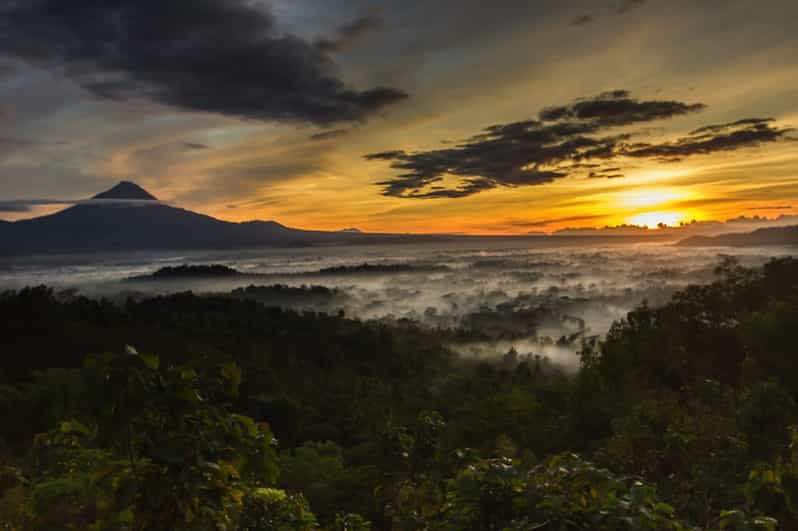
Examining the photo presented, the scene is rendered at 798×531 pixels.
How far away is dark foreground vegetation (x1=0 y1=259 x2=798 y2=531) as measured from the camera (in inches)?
113

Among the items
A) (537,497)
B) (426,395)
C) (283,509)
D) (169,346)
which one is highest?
(537,497)

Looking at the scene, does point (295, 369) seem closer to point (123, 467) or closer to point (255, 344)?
point (255, 344)

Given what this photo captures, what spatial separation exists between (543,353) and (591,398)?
15702 cm

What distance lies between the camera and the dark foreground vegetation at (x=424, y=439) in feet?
9.38

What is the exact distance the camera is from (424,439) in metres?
7.11

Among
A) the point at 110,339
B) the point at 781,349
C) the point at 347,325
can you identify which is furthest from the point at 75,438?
the point at 347,325

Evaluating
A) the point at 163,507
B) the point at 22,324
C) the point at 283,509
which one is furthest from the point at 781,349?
the point at 22,324

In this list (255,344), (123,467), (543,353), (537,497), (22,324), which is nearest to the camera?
(123,467)

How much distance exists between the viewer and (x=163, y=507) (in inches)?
113

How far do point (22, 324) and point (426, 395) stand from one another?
62875 mm

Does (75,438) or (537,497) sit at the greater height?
(75,438)

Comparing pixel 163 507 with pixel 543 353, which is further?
pixel 543 353

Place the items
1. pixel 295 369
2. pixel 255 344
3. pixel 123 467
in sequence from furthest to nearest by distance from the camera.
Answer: pixel 255 344
pixel 295 369
pixel 123 467

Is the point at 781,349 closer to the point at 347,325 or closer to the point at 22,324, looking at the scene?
the point at 22,324
